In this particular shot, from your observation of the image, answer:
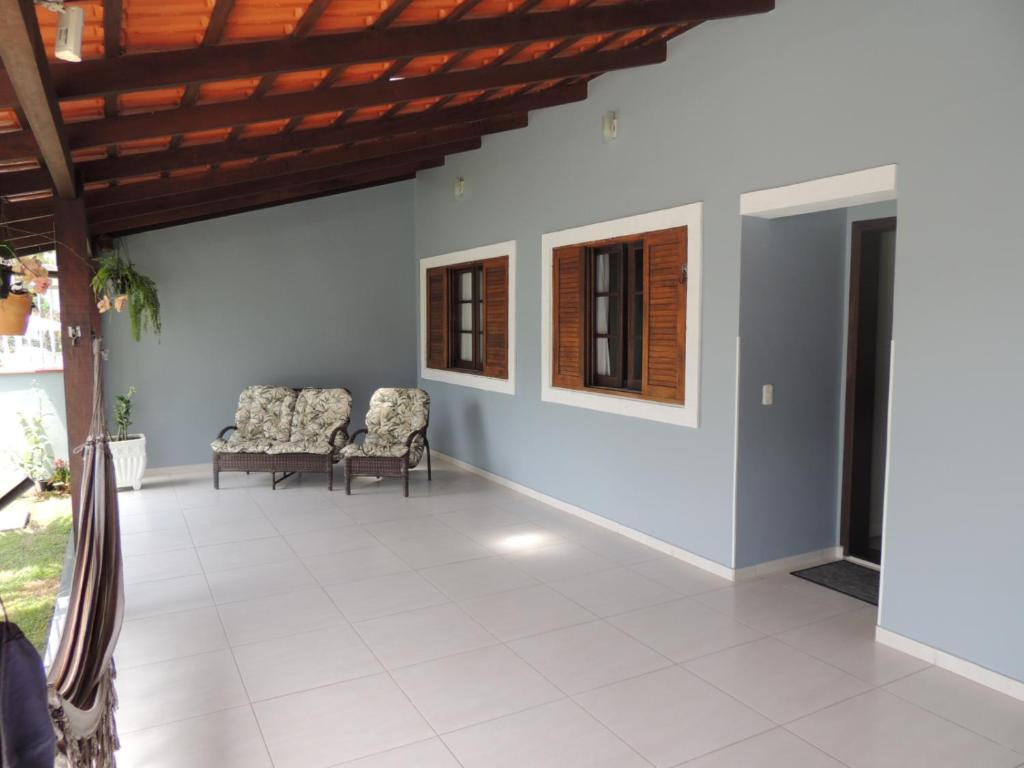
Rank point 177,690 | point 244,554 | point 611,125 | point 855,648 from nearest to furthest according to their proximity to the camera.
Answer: point 177,690 → point 855,648 → point 244,554 → point 611,125

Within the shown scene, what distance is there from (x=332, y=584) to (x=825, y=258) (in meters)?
3.74

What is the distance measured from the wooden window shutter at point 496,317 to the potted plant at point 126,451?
3406 millimetres

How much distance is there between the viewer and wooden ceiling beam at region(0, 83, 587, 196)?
457cm

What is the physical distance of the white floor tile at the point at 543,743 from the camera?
278 cm

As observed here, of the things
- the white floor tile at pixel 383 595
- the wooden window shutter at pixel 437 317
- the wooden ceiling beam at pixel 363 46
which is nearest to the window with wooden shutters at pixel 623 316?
the wooden ceiling beam at pixel 363 46

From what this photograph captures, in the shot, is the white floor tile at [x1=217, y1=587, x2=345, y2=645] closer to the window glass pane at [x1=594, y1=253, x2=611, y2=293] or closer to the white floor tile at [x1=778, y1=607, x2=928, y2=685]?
the white floor tile at [x1=778, y1=607, x2=928, y2=685]

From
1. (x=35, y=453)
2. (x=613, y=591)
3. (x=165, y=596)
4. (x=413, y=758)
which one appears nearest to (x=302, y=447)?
(x=35, y=453)

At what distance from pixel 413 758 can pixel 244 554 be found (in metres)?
2.88

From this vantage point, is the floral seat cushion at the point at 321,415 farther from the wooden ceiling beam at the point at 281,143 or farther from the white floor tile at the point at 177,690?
the white floor tile at the point at 177,690

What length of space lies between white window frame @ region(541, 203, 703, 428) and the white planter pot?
154 inches

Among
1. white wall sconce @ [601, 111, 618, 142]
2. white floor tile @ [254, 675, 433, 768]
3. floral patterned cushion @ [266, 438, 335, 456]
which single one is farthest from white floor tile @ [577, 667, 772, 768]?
floral patterned cushion @ [266, 438, 335, 456]

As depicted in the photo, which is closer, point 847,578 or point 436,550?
point 847,578

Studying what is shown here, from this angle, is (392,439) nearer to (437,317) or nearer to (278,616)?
(437,317)

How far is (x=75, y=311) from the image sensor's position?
4551 mm
